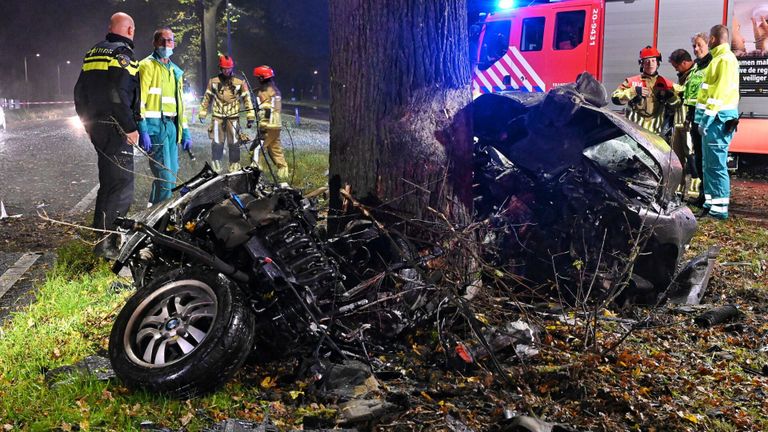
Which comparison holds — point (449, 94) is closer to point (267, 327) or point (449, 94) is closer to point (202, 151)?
point (267, 327)

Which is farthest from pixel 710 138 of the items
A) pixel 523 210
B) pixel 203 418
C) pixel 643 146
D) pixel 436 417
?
pixel 203 418

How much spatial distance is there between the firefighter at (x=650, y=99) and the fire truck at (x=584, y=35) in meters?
2.32

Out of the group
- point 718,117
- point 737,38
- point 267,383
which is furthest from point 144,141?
point 737,38

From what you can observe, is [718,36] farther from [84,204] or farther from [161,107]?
[84,204]

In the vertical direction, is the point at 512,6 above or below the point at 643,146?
above

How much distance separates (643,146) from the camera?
4.99 m

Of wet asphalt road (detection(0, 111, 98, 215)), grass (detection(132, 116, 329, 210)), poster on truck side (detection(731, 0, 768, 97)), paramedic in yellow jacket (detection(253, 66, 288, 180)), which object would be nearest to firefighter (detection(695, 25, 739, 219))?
poster on truck side (detection(731, 0, 768, 97))

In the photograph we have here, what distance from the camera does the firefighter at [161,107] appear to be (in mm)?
7559

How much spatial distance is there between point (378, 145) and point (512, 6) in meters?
9.45

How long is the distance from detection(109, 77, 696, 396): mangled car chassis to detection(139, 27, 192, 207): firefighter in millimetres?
3282

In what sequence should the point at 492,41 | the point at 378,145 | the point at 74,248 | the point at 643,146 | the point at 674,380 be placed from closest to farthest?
1. the point at 674,380
2. the point at 378,145
3. the point at 643,146
4. the point at 74,248
5. the point at 492,41

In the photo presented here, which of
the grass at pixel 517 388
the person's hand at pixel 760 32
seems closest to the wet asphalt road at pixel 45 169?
the grass at pixel 517 388

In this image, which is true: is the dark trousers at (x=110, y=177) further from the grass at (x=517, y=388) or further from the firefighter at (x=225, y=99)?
the firefighter at (x=225, y=99)

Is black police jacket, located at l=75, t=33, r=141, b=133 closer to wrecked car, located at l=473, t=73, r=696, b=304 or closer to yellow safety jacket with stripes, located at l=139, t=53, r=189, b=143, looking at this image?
yellow safety jacket with stripes, located at l=139, t=53, r=189, b=143
